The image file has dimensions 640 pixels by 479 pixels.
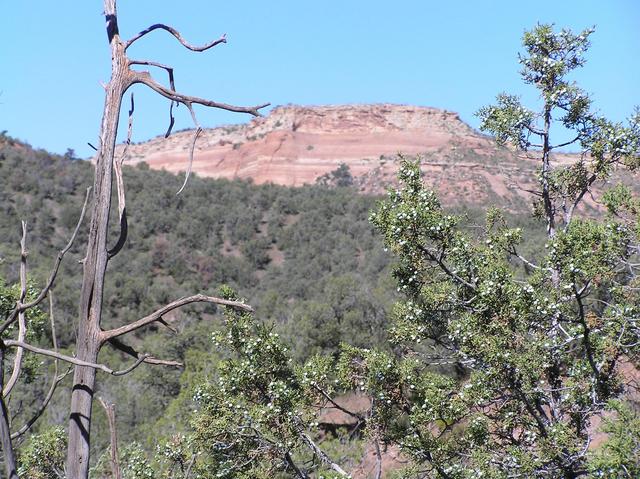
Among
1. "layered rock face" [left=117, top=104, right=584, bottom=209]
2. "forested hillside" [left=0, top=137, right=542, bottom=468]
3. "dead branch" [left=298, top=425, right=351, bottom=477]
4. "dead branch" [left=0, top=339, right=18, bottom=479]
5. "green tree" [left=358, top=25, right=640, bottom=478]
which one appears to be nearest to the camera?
"dead branch" [left=0, top=339, right=18, bottom=479]

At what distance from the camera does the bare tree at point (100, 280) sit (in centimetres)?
203

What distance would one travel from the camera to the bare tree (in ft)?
6.67

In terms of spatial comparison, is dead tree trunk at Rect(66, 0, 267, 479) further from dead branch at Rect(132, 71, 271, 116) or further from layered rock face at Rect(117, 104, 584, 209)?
layered rock face at Rect(117, 104, 584, 209)

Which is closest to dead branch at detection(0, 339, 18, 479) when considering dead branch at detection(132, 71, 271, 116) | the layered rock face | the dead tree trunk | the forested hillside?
the dead tree trunk

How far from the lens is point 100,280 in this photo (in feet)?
7.00

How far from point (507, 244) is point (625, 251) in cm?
115

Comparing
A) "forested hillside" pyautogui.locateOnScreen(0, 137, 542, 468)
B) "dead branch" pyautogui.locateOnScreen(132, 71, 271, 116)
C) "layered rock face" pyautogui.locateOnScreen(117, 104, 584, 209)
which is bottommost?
"forested hillside" pyautogui.locateOnScreen(0, 137, 542, 468)

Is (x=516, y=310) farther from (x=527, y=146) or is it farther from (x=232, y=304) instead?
(x=232, y=304)

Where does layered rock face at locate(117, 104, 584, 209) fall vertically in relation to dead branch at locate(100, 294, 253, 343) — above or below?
above

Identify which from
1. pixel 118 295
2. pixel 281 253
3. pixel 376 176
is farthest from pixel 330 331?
pixel 376 176

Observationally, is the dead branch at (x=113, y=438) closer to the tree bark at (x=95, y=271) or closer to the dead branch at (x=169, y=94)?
the tree bark at (x=95, y=271)

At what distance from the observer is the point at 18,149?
48.2 metres

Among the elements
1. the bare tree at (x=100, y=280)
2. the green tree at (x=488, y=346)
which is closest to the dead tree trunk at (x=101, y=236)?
the bare tree at (x=100, y=280)

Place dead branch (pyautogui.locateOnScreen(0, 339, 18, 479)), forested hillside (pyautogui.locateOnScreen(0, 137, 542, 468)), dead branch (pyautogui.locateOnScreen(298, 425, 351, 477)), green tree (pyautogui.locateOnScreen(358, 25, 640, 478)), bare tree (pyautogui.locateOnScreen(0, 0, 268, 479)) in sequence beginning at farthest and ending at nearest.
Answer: forested hillside (pyautogui.locateOnScreen(0, 137, 542, 468)), dead branch (pyautogui.locateOnScreen(298, 425, 351, 477)), green tree (pyautogui.locateOnScreen(358, 25, 640, 478)), bare tree (pyautogui.locateOnScreen(0, 0, 268, 479)), dead branch (pyautogui.locateOnScreen(0, 339, 18, 479))
